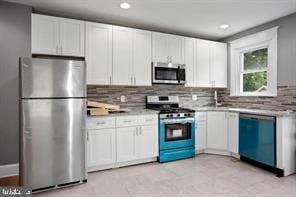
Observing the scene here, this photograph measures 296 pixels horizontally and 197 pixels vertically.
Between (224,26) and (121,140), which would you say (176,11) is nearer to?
(224,26)

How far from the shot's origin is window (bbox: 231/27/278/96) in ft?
11.6

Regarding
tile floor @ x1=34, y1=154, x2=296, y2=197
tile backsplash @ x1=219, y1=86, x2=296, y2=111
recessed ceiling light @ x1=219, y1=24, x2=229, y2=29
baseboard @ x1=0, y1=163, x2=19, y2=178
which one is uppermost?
recessed ceiling light @ x1=219, y1=24, x2=229, y2=29

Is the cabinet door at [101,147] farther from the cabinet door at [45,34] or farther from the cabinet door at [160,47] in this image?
the cabinet door at [160,47]

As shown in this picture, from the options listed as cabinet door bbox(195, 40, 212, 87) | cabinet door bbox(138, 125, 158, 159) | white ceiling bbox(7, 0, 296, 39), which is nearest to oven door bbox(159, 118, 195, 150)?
cabinet door bbox(138, 125, 158, 159)

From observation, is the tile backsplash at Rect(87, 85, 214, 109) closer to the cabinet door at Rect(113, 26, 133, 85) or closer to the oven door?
the cabinet door at Rect(113, 26, 133, 85)

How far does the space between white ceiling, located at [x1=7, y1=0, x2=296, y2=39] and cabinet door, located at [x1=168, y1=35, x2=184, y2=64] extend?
0.23 m

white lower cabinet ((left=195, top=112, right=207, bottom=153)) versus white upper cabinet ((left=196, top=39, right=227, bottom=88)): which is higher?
white upper cabinet ((left=196, top=39, right=227, bottom=88))

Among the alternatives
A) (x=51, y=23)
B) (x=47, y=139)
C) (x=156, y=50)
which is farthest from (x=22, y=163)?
(x=156, y=50)

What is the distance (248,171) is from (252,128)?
2.31 ft

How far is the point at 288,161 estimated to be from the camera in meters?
2.91

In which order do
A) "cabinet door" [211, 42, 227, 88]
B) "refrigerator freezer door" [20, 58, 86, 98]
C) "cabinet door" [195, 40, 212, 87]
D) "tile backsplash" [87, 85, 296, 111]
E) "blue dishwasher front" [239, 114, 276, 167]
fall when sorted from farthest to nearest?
"cabinet door" [211, 42, 227, 88] → "cabinet door" [195, 40, 212, 87] → "tile backsplash" [87, 85, 296, 111] → "blue dishwasher front" [239, 114, 276, 167] → "refrigerator freezer door" [20, 58, 86, 98]

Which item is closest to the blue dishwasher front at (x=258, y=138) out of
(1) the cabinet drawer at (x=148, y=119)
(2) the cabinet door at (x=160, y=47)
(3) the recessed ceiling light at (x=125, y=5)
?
(1) the cabinet drawer at (x=148, y=119)

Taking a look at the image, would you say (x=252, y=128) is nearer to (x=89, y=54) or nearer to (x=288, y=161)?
(x=288, y=161)

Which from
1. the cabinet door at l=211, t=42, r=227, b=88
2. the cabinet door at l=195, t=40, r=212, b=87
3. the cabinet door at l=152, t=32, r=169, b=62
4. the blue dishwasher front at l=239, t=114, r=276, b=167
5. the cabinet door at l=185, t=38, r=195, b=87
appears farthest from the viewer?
the cabinet door at l=211, t=42, r=227, b=88
